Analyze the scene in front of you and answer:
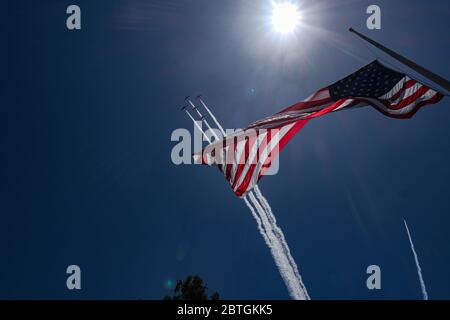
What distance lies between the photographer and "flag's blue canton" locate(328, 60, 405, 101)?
1744cm

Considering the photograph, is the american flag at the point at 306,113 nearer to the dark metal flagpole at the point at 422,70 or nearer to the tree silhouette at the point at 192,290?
the dark metal flagpole at the point at 422,70

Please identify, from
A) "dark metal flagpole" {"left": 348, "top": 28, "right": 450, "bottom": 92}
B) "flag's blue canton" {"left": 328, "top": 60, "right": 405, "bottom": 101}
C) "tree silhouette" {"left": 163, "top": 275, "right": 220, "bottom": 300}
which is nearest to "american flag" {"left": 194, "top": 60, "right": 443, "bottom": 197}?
"flag's blue canton" {"left": 328, "top": 60, "right": 405, "bottom": 101}

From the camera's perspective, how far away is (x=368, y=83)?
1805cm

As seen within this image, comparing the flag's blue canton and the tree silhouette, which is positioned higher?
the flag's blue canton

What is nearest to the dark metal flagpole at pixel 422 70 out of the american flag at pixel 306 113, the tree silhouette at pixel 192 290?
the american flag at pixel 306 113

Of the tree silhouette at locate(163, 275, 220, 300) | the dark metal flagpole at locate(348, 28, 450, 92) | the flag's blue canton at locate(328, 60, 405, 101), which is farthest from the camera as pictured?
the tree silhouette at locate(163, 275, 220, 300)

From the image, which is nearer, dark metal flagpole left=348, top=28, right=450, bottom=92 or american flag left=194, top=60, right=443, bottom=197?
dark metal flagpole left=348, top=28, right=450, bottom=92

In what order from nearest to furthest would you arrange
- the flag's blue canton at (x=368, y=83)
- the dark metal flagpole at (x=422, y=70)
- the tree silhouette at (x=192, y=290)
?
the dark metal flagpole at (x=422, y=70), the flag's blue canton at (x=368, y=83), the tree silhouette at (x=192, y=290)

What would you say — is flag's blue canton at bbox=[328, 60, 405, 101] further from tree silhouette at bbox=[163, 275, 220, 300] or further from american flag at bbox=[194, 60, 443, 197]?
tree silhouette at bbox=[163, 275, 220, 300]

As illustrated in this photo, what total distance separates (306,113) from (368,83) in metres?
3.71

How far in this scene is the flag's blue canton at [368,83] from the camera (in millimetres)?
17438

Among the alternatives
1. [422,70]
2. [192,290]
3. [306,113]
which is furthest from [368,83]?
[192,290]
